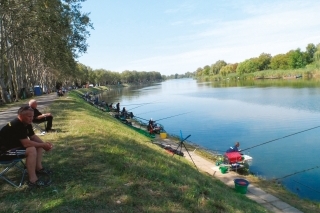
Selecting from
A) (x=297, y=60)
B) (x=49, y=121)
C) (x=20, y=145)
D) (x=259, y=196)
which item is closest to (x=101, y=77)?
(x=297, y=60)

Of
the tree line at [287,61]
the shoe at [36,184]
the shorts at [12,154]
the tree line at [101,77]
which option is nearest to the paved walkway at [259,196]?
the shoe at [36,184]

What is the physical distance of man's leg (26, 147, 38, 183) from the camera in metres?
5.20

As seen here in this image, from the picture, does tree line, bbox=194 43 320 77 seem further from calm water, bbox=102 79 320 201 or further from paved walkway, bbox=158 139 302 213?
paved walkway, bbox=158 139 302 213

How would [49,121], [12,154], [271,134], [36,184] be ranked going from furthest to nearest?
[271,134] → [49,121] → [36,184] → [12,154]

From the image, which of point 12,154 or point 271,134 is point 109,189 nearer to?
point 12,154

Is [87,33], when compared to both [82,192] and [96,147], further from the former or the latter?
[82,192]

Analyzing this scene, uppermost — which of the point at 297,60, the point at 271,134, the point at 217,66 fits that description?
the point at 217,66

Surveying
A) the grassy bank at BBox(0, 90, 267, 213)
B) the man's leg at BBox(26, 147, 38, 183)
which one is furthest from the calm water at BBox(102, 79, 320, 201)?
the man's leg at BBox(26, 147, 38, 183)

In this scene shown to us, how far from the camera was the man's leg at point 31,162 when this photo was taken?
5195 millimetres

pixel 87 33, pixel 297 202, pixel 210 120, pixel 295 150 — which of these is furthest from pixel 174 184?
pixel 210 120

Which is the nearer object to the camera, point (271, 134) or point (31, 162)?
point (31, 162)

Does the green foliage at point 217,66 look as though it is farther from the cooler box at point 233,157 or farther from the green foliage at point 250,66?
the cooler box at point 233,157

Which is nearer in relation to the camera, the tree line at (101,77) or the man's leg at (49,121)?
the man's leg at (49,121)

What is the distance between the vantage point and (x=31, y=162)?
524cm
